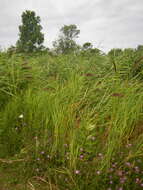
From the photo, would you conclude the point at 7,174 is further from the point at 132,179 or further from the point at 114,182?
the point at 132,179

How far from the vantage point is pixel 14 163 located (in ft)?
5.30

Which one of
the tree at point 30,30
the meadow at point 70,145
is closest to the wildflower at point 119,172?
the meadow at point 70,145

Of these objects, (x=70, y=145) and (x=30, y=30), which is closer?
(x=70, y=145)

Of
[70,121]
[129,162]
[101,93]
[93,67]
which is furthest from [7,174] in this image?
[93,67]

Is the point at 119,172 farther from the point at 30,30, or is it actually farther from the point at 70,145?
the point at 30,30

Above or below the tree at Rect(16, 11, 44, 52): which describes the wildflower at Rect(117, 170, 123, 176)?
below

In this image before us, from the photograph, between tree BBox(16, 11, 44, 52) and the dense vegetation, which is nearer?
the dense vegetation

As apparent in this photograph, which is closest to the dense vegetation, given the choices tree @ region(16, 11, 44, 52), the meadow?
the meadow

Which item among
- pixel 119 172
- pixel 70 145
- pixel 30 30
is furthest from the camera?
pixel 30 30

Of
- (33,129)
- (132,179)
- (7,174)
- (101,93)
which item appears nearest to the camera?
(132,179)

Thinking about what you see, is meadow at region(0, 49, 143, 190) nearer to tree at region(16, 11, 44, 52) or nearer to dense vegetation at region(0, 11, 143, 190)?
dense vegetation at region(0, 11, 143, 190)

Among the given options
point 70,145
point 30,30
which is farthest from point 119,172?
point 30,30

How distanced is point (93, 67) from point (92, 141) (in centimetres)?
202

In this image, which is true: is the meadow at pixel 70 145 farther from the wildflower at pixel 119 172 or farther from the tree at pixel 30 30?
the tree at pixel 30 30
